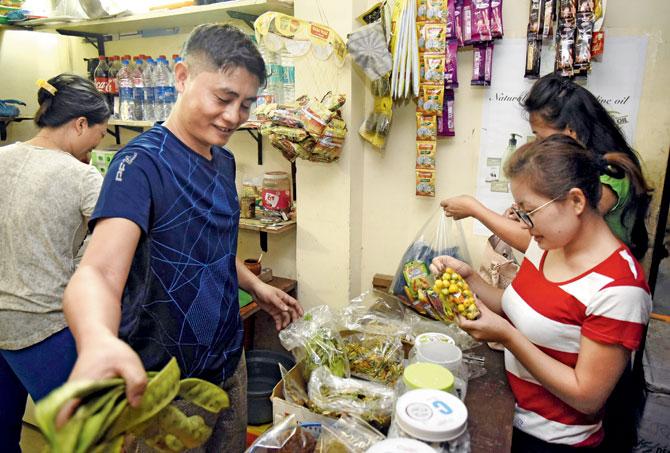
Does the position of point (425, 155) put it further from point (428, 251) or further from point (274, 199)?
point (274, 199)

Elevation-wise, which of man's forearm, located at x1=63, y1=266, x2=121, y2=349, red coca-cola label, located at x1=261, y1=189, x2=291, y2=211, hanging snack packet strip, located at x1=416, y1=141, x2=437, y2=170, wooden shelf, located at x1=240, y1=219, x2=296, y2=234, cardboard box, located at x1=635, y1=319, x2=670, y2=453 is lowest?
cardboard box, located at x1=635, y1=319, x2=670, y2=453

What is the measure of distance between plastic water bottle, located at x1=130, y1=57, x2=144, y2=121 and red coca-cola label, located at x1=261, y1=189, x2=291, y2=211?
0.99 meters

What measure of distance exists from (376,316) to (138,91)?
208 centimetres

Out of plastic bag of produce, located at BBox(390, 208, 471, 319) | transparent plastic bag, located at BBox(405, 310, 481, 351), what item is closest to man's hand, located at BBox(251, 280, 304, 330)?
transparent plastic bag, located at BBox(405, 310, 481, 351)

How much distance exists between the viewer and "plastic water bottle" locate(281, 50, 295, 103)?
90.0 inches

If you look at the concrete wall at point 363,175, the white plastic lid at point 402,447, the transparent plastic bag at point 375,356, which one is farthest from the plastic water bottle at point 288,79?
the white plastic lid at point 402,447

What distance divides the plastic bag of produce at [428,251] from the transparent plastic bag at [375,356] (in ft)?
1.20

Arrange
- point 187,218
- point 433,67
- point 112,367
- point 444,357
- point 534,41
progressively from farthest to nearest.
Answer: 1. point 433,67
2. point 534,41
3. point 444,357
4. point 187,218
5. point 112,367

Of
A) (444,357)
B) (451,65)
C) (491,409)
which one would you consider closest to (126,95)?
(451,65)

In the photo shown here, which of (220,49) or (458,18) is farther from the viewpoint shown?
(458,18)

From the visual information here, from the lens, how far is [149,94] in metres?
2.74

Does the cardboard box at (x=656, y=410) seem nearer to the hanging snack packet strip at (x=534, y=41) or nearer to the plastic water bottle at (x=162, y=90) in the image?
the hanging snack packet strip at (x=534, y=41)

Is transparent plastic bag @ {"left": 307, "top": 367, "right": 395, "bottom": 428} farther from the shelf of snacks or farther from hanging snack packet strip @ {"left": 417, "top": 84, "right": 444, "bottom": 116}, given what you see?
hanging snack packet strip @ {"left": 417, "top": 84, "right": 444, "bottom": 116}

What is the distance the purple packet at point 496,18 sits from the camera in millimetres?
1923
